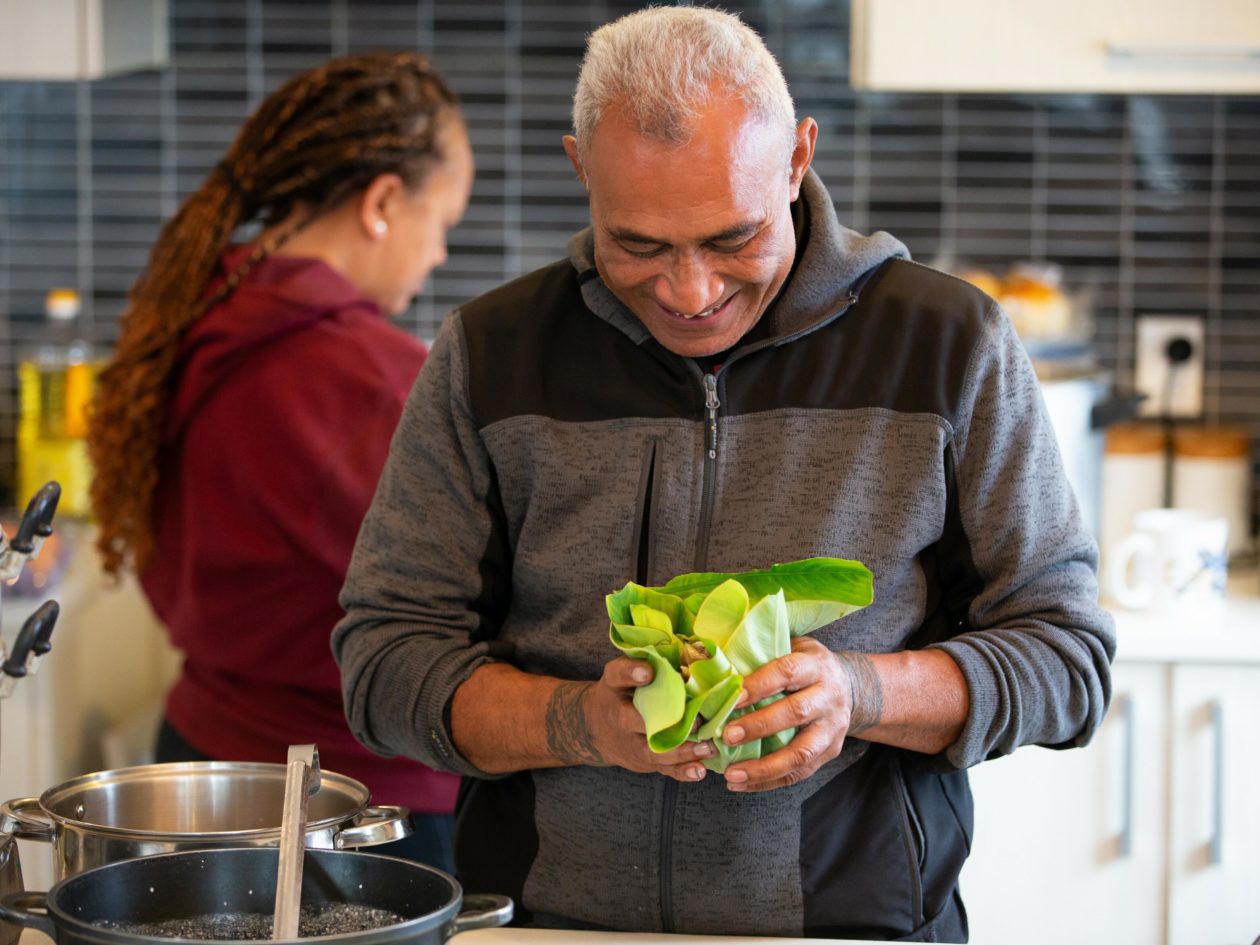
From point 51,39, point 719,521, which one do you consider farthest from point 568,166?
point 719,521

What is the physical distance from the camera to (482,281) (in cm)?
288

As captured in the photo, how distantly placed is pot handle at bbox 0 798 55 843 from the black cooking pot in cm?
9

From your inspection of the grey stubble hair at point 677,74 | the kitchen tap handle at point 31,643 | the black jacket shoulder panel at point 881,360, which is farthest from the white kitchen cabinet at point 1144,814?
the kitchen tap handle at point 31,643

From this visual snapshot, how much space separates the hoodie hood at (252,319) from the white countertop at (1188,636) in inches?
42.4

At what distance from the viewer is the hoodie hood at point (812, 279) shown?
3.99 feet

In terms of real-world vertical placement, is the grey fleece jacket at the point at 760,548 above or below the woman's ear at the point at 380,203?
below

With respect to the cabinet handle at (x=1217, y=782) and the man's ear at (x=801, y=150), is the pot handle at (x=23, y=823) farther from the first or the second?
the cabinet handle at (x=1217, y=782)

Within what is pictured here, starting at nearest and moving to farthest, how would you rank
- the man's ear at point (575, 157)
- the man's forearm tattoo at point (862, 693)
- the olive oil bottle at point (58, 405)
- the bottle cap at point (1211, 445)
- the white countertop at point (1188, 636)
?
the man's forearm tattoo at point (862, 693)
the man's ear at point (575, 157)
the white countertop at point (1188, 636)
the bottle cap at point (1211, 445)
the olive oil bottle at point (58, 405)

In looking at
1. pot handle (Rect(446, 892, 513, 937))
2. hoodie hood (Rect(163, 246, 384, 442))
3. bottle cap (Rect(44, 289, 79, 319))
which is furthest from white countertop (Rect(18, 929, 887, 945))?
bottle cap (Rect(44, 289, 79, 319))

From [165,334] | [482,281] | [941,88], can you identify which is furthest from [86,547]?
[941,88]

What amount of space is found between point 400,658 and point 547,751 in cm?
15

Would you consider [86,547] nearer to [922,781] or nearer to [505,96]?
[505,96]

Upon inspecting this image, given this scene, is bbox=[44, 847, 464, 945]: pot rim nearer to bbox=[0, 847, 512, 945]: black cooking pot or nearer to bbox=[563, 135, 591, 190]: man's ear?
bbox=[0, 847, 512, 945]: black cooking pot

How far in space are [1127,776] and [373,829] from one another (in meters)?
1.39
